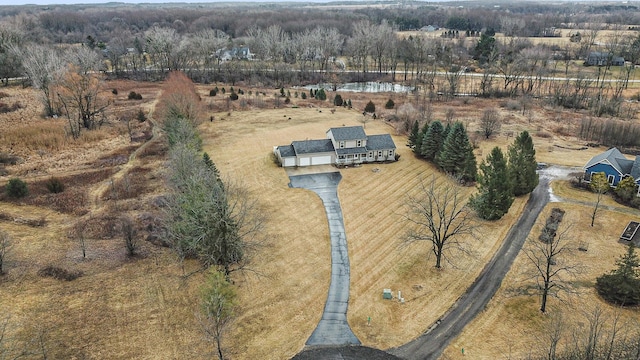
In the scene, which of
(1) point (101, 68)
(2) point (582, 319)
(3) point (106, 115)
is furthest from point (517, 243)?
(1) point (101, 68)

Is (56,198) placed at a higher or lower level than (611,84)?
lower

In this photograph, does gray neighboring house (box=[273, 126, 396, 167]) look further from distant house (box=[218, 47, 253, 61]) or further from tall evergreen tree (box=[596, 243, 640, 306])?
distant house (box=[218, 47, 253, 61])

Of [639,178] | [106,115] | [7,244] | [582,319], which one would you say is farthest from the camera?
[106,115]

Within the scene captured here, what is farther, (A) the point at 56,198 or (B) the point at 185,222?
(A) the point at 56,198

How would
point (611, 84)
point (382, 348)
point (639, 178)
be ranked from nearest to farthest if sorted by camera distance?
point (382, 348) < point (639, 178) < point (611, 84)

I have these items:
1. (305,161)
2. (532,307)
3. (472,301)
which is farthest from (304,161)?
(532,307)

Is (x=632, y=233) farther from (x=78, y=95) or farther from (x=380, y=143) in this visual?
(x=78, y=95)

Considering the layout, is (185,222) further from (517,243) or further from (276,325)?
(517,243)
